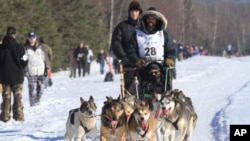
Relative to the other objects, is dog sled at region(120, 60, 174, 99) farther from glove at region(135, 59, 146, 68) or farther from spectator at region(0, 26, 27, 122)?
spectator at region(0, 26, 27, 122)

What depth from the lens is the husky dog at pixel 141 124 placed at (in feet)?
22.4

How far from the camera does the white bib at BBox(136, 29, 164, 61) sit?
7969mm

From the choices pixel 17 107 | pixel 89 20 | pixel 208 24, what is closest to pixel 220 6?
pixel 208 24

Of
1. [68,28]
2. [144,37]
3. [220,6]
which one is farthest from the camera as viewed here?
[220,6]

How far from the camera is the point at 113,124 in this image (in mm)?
6719

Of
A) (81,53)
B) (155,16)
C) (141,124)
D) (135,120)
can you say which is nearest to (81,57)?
(81,53)

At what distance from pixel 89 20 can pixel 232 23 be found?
2905 inches

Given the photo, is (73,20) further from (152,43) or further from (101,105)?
(152,43)

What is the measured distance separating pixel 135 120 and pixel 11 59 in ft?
13.1

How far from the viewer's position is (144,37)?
7.98 m

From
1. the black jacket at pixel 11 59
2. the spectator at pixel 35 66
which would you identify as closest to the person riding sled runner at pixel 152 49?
the black jacket at pixel 11 59

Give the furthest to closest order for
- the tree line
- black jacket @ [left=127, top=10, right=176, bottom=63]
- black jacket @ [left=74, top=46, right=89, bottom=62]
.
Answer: black jacket @ [left=74, top=46, right=89, bottom=62]
the tree line
black jacket @ [left=127, top=10, right=176, bottom=63]

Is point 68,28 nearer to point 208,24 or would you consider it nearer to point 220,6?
point 208,24

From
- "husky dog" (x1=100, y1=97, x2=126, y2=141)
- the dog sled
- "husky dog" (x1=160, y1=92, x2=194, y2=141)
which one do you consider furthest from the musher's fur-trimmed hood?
"husky dog" (x1=100, y1=97, x2=126, y2=141)
